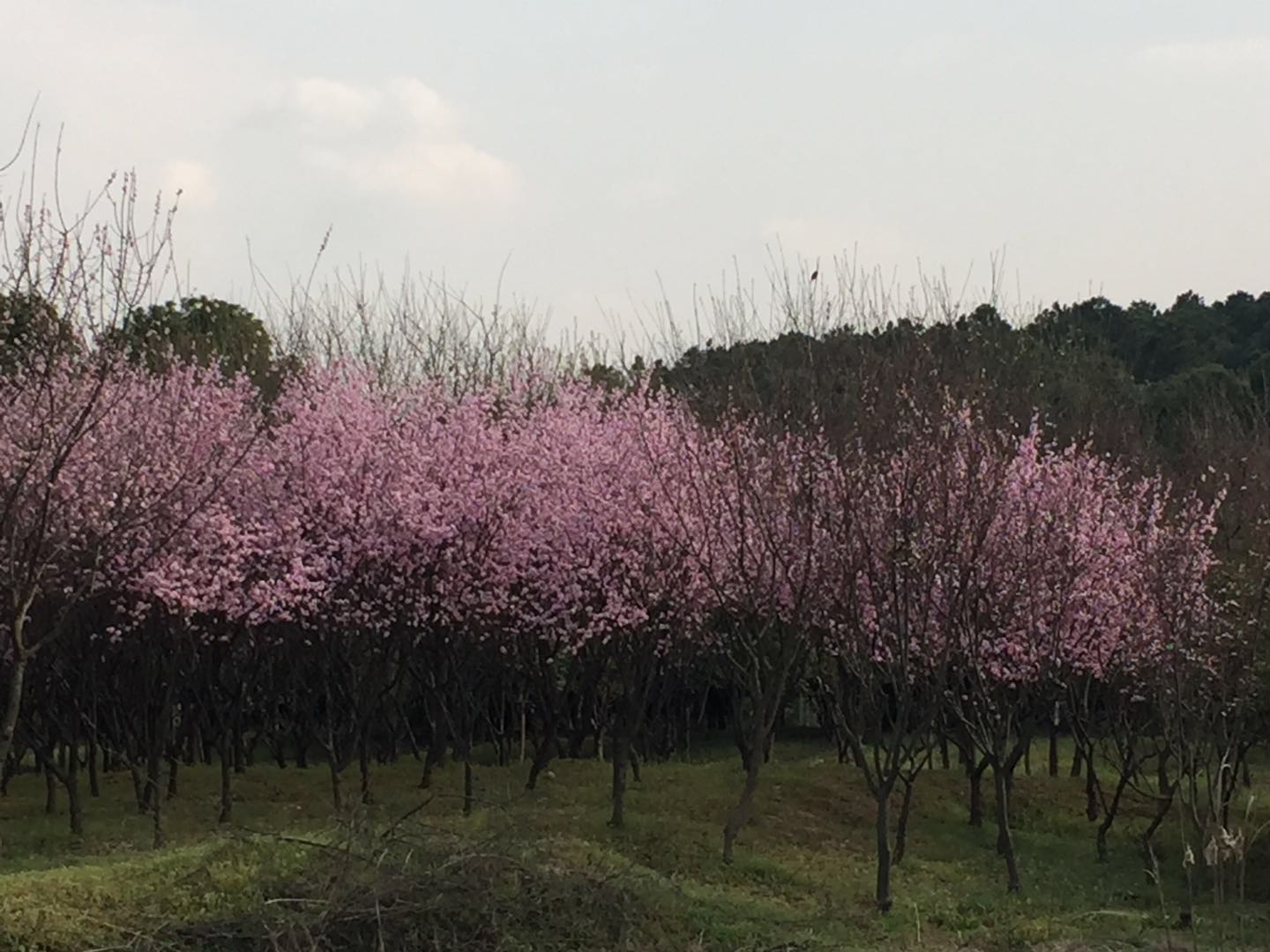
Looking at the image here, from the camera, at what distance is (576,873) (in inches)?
498

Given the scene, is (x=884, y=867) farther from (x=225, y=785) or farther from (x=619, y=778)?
(x=225, y=785)

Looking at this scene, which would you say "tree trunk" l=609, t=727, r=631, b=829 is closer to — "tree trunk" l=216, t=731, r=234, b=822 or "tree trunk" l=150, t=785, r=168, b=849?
"tree trunk" l=216, t=731, r=234, b=822

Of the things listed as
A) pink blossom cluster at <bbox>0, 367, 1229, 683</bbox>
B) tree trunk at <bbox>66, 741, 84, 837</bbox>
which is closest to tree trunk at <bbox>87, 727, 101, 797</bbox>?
tree trunk at <bbox>66, 741, 84, 837</bbox>

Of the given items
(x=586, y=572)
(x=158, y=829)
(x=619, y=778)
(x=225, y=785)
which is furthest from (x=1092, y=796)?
(x=158, y=829)

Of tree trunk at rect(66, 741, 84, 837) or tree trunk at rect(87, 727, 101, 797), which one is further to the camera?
tree trunk at rect(87, 727, 101, 797)

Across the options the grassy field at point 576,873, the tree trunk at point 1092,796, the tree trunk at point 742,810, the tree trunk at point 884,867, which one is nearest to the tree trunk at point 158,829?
the grassy field at point 576,873

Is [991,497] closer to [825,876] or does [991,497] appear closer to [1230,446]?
[825,876]

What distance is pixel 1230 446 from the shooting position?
87.5 feet

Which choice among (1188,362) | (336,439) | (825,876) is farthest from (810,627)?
(1188,362)

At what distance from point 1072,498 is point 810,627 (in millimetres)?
4581

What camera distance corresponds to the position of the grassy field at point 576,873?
443 inches

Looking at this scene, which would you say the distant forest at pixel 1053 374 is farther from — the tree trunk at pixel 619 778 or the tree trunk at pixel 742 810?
the tree trunk at pixel 619 778

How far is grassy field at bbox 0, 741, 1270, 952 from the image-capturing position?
11250 millimetres

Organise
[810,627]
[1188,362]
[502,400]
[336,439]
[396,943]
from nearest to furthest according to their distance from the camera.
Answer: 1. [396,943]
2. [810,627]
3. [336,439]
4. [502,400]
5. [1188,362]
